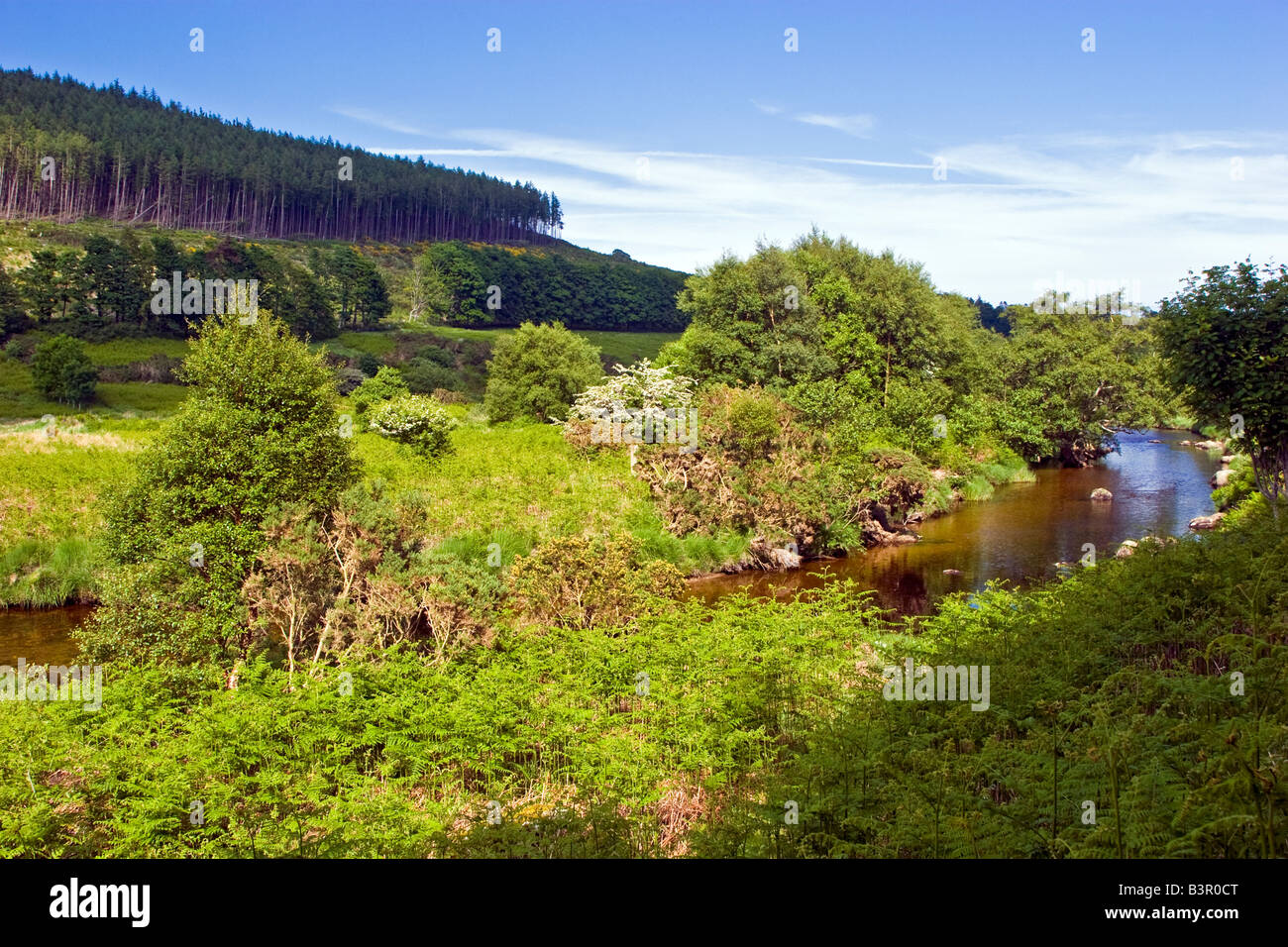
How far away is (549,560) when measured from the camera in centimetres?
1906

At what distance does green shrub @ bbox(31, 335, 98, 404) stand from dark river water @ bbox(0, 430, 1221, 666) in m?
37.2

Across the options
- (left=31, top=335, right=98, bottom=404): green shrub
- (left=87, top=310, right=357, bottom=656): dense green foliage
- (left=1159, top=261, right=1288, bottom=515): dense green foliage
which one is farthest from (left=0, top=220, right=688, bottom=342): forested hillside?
(left=1159, top=261, right=1288, bottom=515): dense green foliage

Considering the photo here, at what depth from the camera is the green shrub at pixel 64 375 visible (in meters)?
54.0

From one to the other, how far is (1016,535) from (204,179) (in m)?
138

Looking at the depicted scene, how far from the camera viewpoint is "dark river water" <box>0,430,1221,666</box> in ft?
74.0

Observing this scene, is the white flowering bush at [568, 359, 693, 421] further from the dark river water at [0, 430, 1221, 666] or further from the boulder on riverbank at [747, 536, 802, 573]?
the dark river water at [0, 430, 1221, 666]

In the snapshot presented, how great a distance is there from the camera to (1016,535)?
1272 inches

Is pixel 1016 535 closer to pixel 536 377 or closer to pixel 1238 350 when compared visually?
pixel 1238 350

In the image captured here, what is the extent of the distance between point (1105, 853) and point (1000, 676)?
224 inches

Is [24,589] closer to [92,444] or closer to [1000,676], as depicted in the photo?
[92,444]

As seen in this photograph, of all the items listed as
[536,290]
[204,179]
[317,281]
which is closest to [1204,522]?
[317,281]

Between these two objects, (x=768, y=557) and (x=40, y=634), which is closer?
(x=40, y=634)

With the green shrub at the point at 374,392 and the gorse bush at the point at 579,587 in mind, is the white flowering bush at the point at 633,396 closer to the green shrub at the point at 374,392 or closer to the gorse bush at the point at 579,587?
the green shrub at the point at 374,392
